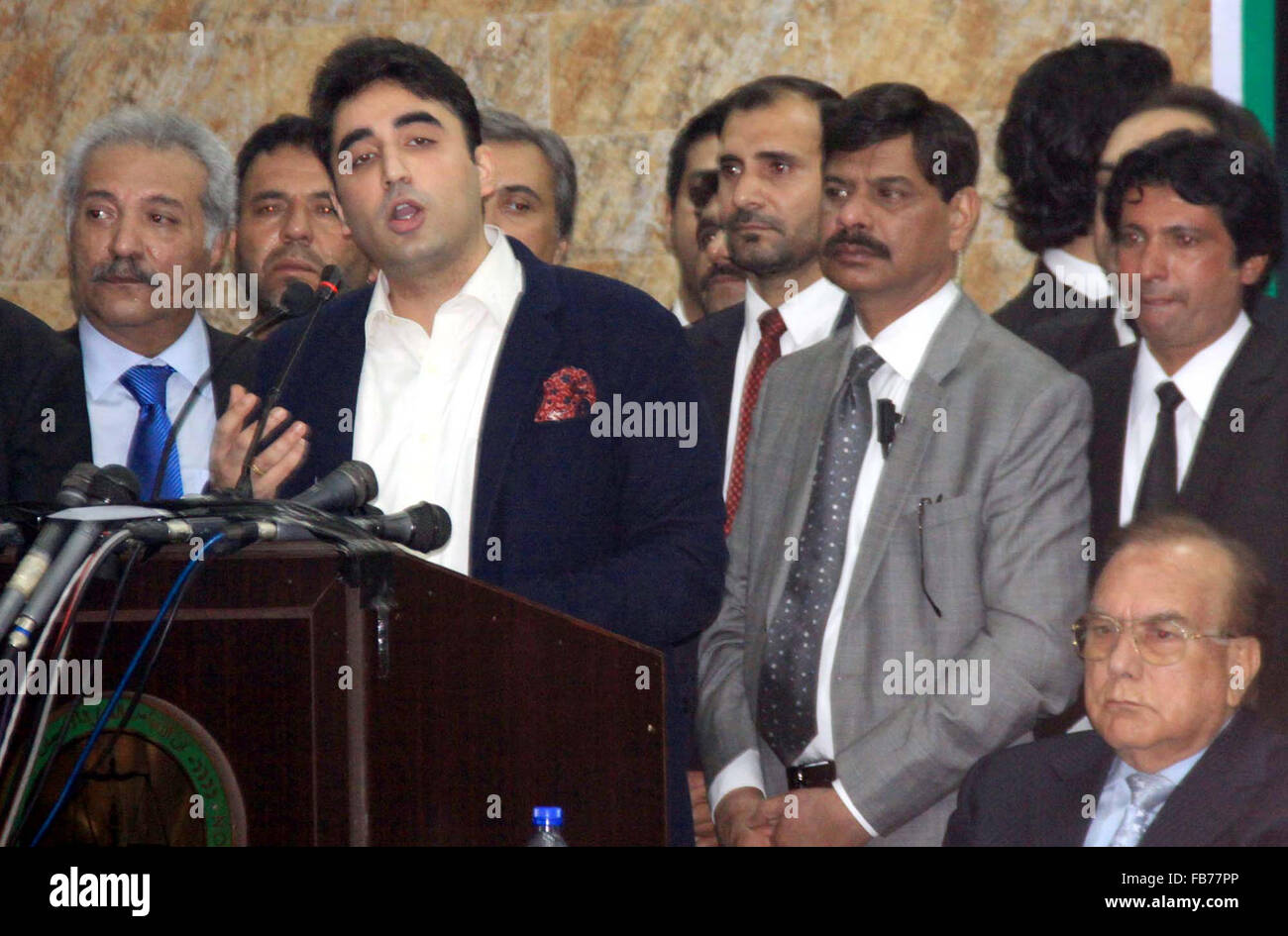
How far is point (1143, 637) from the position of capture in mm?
2715

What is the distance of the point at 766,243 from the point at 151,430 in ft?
4.65

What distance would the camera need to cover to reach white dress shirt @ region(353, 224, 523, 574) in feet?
8.77

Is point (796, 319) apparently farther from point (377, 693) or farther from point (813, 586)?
point (377, 693)

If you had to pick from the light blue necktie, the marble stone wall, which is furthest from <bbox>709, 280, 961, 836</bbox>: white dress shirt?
the marble stone wall

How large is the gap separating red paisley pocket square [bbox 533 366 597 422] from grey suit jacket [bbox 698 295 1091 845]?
668mm

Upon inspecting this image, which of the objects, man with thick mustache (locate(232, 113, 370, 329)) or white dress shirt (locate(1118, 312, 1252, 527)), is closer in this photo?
white dress shirt (locate(1118, 312, 1252, 527))

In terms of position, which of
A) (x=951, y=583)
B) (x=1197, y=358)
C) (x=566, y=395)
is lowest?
(x=951, y=583)

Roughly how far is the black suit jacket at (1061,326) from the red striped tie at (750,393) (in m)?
0.53


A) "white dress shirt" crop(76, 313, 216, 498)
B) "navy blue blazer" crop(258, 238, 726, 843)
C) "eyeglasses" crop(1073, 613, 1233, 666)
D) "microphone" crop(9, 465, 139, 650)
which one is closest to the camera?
"microphone" crop(9, 465, 139, 650)

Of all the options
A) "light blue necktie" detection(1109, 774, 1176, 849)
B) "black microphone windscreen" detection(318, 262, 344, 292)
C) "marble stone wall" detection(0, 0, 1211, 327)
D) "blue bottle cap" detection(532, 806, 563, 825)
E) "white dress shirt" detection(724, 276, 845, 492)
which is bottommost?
"light blue necktie" detection(1109, 774, 1176, 849)

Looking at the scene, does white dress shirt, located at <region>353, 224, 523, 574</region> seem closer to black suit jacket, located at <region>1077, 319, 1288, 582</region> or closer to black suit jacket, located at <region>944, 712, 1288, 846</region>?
black suit jacket, located at <region>944, 712, 1288, 846</region>

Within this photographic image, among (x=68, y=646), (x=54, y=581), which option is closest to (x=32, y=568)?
(x=54, y=581)

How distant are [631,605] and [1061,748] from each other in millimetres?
822

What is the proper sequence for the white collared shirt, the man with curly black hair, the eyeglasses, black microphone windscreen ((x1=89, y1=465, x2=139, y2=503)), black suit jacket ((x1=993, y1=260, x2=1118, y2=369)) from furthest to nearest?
the white collared shirt
the man with curly black hair
black suit jacket ((x1=993, y1=260, x2=1118, y2=369))
the eyeglasses
black microphone windscreen ((x1=89, y1=465, x2=139, y2=503))
